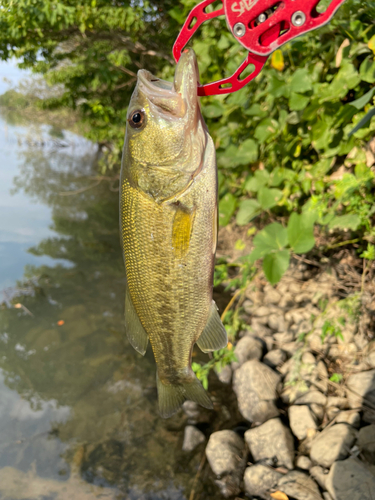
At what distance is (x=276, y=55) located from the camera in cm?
317

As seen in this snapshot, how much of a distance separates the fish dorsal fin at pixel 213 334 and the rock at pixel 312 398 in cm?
280

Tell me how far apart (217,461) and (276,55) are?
4024mm

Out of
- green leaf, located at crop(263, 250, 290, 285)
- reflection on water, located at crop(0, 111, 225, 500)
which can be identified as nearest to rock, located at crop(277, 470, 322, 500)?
reflection on water, located at crop(0, 111, 225, 500)

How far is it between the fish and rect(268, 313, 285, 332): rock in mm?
3891

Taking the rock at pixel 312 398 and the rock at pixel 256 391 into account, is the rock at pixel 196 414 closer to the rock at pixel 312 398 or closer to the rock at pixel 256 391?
the rock at pixel 256 391

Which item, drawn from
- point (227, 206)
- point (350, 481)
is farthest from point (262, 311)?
point (350, 481)

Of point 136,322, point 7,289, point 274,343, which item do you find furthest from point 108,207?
point 136,322

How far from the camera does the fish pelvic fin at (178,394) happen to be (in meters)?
1.59

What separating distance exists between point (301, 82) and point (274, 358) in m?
3.21

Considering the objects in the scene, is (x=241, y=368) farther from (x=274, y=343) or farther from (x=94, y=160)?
(x=94, y=160)

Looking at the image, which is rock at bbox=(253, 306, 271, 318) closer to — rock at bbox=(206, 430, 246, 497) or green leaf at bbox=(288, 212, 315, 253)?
rock at bbox=(206, 430, 246, 497)

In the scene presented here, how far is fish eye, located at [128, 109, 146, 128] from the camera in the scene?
1.27 metres

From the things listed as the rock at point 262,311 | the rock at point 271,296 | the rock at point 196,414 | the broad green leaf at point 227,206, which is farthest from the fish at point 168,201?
the rock at point 271,296

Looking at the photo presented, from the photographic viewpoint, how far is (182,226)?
1.26m
